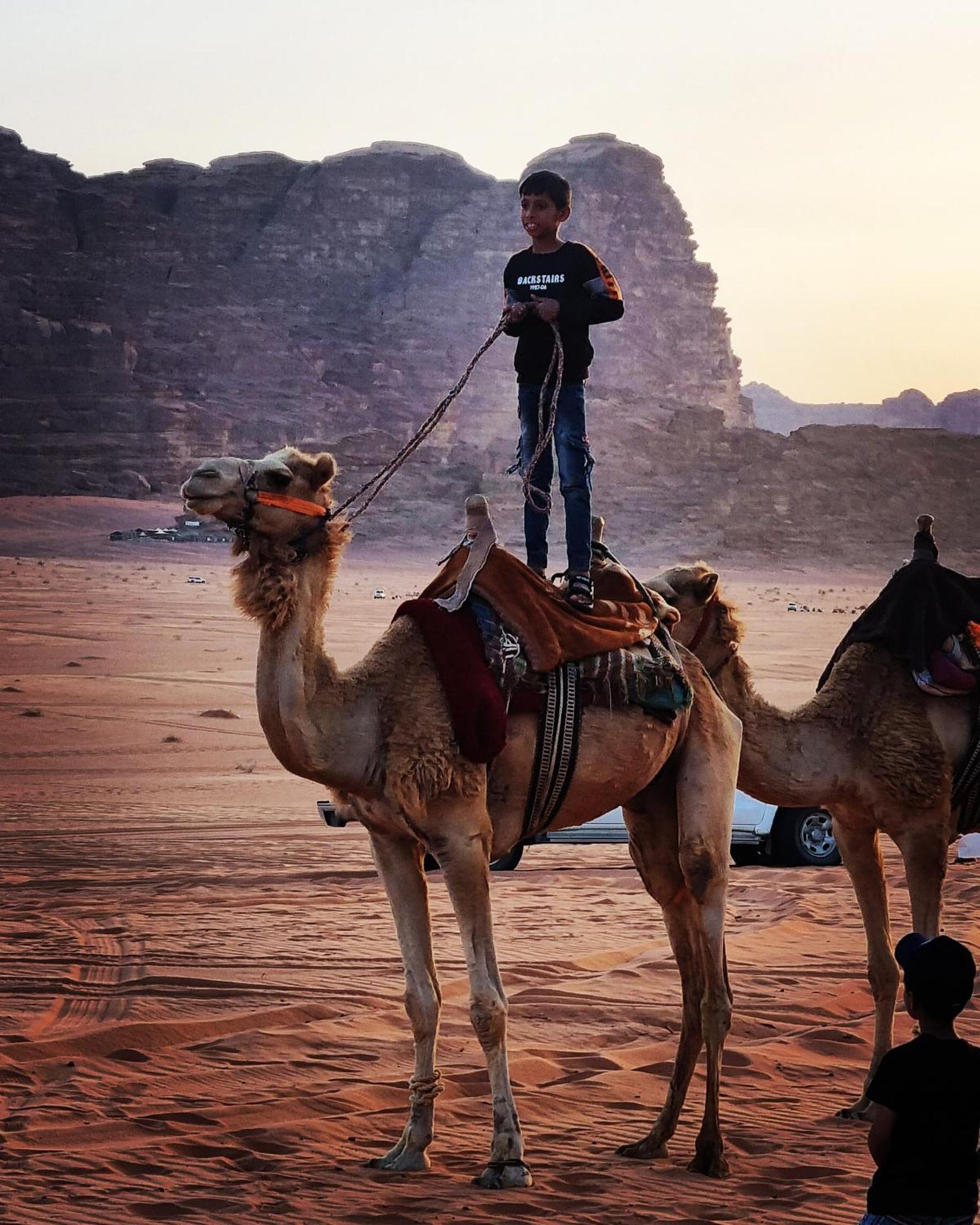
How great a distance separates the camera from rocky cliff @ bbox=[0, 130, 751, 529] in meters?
131

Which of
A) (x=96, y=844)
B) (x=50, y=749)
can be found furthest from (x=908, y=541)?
(x=96, y=844)

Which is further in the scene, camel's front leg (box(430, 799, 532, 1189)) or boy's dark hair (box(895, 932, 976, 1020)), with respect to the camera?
camel's front leg (box(430, 799, 532, 1189))

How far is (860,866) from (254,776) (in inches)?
477

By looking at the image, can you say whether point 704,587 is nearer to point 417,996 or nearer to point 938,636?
point 938,636

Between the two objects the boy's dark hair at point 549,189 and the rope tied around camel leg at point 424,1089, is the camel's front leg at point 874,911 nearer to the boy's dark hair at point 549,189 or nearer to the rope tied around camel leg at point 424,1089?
the rope tied around camel leg at point 424,1089

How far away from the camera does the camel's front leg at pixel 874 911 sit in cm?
676

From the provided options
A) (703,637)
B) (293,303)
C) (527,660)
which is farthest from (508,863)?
(293,303)

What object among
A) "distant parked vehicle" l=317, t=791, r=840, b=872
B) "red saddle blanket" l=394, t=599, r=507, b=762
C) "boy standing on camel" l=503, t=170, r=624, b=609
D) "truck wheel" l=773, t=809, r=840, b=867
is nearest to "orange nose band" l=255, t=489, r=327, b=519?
"red saddle blanket" l=394, t=599, r=507, b=762

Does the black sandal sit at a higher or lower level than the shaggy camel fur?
higher

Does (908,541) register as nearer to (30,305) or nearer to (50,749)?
(50,749)

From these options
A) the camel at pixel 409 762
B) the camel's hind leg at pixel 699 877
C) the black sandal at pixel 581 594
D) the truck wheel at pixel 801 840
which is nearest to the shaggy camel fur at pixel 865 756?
the camel's hind leg at pixel 699 877

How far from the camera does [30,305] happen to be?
141m

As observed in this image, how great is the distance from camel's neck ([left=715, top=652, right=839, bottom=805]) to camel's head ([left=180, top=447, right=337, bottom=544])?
218 cm

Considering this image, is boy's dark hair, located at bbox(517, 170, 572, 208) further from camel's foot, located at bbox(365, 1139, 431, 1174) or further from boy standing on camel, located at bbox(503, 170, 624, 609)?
camel's foot, located at bbox(365, 1139, 431, 1174)
